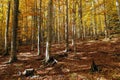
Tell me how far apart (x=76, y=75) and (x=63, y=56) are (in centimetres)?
532

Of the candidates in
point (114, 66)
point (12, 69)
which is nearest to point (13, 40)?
point (12, 69)

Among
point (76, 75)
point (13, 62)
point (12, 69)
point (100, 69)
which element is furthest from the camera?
point (13, 62)

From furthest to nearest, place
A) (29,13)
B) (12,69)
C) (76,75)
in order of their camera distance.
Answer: (29,13) → (12,69) → (76,75)

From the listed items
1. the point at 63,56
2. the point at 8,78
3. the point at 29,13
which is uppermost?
the point at 29,13

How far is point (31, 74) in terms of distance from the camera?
1053cm

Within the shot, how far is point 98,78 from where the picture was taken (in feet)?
29.1

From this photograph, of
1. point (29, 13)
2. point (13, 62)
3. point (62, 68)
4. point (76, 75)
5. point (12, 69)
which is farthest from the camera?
point (29, 13)

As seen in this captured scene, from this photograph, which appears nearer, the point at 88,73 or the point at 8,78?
the point at 88,73

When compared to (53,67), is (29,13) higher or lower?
higher

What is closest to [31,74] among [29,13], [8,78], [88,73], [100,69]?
[8,78]

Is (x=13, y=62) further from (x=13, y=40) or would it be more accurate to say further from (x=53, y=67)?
(x=53, y=67)

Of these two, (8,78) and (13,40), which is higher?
(13,40)

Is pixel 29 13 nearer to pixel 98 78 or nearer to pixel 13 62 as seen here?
pixel 13 62

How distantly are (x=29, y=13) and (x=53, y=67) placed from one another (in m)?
10.9
